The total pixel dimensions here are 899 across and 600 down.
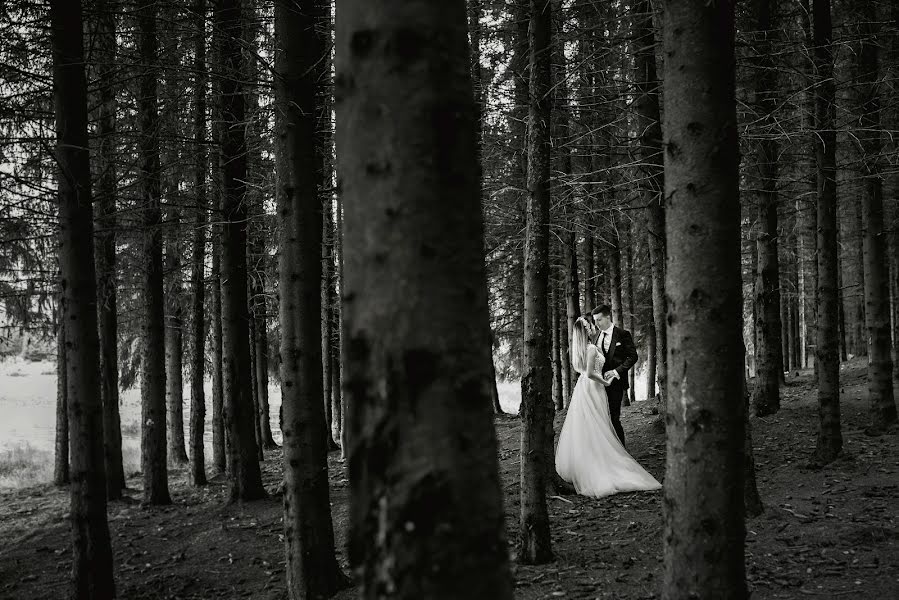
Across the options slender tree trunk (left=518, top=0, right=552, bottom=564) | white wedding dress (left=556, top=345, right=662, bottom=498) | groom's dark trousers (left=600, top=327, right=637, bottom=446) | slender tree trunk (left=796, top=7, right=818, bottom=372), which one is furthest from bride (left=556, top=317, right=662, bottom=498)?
slender tree trunk (left=796, top=7, right=818, bottom=372)

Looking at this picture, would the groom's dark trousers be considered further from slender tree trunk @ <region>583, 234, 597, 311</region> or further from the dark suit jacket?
slender tree trunk @ <region>583, 234, 597, 311</region>

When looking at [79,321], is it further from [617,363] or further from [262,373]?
[262,373]

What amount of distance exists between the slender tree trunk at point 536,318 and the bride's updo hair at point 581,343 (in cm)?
352

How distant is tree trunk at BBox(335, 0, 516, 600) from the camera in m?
1.46

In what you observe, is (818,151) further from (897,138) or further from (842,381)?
(842,381)

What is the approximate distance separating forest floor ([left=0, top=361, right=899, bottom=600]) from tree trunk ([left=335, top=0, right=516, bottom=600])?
4.43 metres

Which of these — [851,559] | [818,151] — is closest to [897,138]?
[818,151]

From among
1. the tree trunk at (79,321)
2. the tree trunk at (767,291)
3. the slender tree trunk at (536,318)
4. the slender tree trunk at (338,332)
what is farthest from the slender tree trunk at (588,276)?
the tree trunk at (79,321)

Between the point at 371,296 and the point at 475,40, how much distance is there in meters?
8.70

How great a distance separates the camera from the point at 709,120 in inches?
134

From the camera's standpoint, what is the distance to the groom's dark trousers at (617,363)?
32.8 ft

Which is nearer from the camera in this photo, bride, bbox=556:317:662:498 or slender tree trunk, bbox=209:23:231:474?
slender tree trunk, bbox=209:23:231:474

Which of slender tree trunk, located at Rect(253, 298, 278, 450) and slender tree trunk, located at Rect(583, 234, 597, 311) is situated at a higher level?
slender tree trunk, located at Rect(583, 234, 597, 311)

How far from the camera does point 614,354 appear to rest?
10.2 metres
